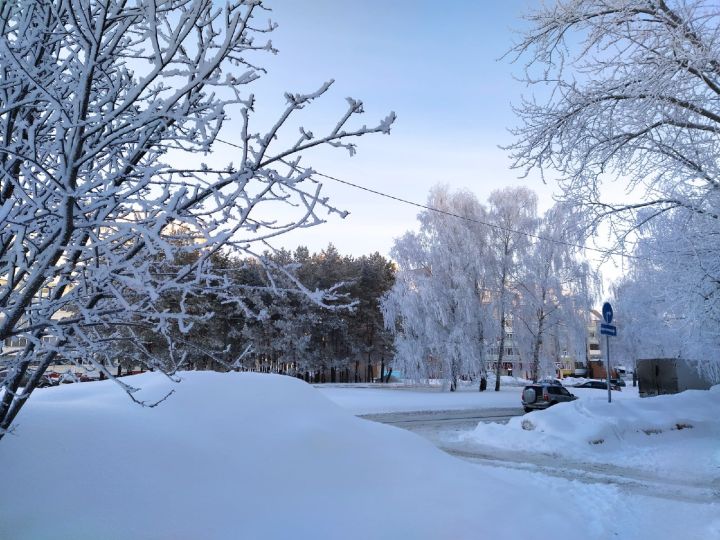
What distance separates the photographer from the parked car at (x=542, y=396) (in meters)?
19.7

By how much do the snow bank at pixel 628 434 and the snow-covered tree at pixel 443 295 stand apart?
50.3ft

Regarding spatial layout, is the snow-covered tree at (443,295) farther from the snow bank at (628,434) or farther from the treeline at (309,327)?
the snow bank at (628,434)

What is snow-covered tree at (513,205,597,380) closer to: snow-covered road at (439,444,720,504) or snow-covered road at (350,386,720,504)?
snow-covered road at (350,386,720,504)

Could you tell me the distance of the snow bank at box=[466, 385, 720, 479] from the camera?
9.81 metres

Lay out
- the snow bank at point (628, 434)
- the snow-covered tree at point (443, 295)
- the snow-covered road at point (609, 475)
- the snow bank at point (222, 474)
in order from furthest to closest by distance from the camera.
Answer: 1. the snow-covered tree at point (443, 295)
2. the snow bank at point (628, 434)
3. the snow-covered road at point (609, 475)
4. the snow bank at point (222, 474)

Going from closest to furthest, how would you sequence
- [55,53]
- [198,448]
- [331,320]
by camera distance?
[55,53] → [198,448] → [331,320]

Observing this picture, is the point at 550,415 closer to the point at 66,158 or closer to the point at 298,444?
the point at 298,444

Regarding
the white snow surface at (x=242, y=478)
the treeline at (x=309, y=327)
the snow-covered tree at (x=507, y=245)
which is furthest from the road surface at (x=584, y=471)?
the treeline at (x=309, y=327)

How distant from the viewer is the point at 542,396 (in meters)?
19.8

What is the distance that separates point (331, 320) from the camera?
4012 centimetres

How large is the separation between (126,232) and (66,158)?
49 cm

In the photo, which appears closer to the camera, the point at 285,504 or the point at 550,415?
the point at 285,504

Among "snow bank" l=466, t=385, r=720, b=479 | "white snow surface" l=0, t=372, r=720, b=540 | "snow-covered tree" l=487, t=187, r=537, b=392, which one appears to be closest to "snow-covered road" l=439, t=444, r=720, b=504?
"snow bank" l=466, t=385, r=720, b=479

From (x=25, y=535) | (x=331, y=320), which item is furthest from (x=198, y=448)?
(x=331, y=320)
